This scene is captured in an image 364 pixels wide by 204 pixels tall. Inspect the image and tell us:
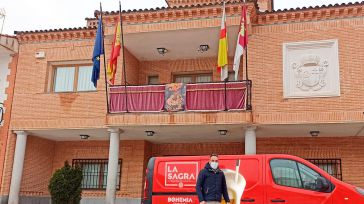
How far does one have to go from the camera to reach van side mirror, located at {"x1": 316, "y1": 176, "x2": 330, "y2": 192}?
9.30 m

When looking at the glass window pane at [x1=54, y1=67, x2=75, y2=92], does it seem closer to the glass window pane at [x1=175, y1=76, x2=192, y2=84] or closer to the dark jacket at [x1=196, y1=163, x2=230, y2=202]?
the glass window pane at [x1=175, y1=76, x2=192, y2=84]

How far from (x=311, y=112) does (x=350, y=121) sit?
1.22m

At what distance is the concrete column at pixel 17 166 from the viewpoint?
16297 millimetres

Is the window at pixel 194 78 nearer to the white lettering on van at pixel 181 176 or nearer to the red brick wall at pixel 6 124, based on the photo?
the red brick wall at pixel 6 124

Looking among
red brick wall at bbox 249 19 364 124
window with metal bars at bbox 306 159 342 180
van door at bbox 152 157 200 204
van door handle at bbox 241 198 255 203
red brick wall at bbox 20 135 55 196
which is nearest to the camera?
van door handle at bbox 241 198 255 203

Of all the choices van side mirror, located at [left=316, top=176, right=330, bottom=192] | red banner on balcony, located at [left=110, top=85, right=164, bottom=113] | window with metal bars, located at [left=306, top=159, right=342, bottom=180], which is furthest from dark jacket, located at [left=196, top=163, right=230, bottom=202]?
window with metal bars, located at [left=306, top=159, right=342, bottom=180]

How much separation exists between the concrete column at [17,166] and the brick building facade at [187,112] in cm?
4

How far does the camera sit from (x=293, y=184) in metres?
9.59

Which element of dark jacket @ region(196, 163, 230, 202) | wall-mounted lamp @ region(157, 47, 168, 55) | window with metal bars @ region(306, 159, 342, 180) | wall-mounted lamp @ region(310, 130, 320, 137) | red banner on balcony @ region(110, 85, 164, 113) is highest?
wall-mounted lamp @ region(157, 47, 168, 55)

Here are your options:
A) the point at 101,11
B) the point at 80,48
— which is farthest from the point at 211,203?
the point at 80,48

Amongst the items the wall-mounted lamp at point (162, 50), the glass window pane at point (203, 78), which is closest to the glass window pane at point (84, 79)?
the wall-mounted lamp at point (162, 50)

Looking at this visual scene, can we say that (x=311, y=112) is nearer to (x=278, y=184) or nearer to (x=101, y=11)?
(x=278, y=184)

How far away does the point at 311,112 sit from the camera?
548 inches

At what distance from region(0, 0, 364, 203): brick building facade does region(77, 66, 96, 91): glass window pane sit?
0.14ft
